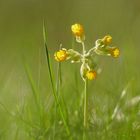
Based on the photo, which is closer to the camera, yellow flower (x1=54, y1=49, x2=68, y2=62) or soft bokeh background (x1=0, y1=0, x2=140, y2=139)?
yellow flower (x1=54, y1=49, x2=68, y2=62)

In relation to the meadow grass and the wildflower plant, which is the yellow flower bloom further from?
the meadow grass

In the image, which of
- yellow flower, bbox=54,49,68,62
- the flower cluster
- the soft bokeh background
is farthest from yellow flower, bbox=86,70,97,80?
the soft bokeh background

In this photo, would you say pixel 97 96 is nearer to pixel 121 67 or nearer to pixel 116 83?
pixel 116 83

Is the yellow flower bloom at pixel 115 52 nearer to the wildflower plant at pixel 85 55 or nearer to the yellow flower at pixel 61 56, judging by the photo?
the wildflower plant at pixel 85 55

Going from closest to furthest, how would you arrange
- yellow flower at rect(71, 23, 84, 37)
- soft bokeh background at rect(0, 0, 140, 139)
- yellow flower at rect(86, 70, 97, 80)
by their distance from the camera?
yellow flower at rect(86, 70, 97, 80)
yellow flower at rect(71, 23, 84, 37)
soft bokeh background at rect(0, 0, 140, 139)


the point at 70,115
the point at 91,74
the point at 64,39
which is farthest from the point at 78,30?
the point at 64,39

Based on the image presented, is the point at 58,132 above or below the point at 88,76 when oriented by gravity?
below

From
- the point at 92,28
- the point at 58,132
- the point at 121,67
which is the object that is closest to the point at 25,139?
the point at 58,132

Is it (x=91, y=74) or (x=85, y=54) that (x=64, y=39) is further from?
(x=91, y=74)
